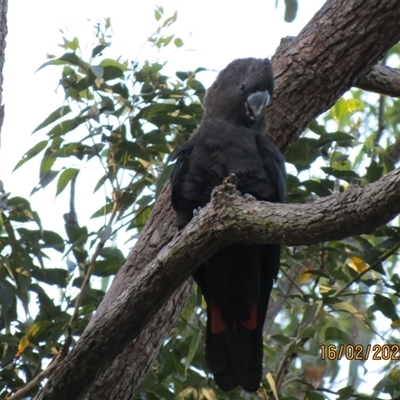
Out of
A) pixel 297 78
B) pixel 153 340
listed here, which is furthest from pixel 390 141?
pixel 153 340

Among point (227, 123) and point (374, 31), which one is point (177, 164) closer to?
point (227, 123)

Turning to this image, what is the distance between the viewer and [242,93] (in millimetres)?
4129

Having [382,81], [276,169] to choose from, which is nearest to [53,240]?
[276,169]

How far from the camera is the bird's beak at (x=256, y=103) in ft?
12.8

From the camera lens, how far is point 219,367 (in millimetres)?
3691

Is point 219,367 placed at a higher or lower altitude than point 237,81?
lower

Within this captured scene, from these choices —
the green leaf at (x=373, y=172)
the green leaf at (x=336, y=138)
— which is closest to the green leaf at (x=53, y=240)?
the green leaf at (x=336, y=138)

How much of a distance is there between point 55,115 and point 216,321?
4.42ft

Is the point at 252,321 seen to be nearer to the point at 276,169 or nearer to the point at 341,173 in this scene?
the point at 276,169

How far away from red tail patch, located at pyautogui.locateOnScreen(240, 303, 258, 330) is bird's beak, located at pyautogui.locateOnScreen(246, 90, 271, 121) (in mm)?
977

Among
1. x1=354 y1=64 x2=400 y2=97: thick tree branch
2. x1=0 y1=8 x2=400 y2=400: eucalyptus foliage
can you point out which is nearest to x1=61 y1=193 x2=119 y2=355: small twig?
x1=0 y1=8 x2=400 y2=400: eucalyptus foliage

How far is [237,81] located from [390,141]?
2.43 meters

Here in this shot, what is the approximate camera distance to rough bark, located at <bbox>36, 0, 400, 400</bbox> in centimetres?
295

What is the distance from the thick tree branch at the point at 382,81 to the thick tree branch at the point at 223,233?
77.7 inches
